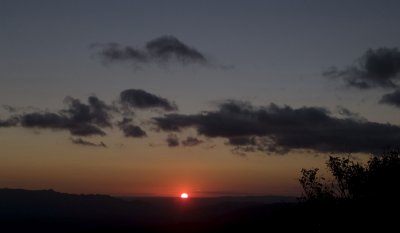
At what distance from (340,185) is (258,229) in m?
103

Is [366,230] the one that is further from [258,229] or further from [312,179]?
[258,229]

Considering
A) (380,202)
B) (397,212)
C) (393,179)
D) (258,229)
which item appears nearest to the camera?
(397,212)

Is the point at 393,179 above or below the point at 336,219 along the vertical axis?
above

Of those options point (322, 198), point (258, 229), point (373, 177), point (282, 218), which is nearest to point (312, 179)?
point (322, 198)

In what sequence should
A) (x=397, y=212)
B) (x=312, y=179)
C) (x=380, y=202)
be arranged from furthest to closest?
(x=312, y=179) → (x=380, y=202) → (x=397, y=212)

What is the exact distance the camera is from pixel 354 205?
74125mm

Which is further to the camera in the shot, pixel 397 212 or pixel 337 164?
pixel 337 164

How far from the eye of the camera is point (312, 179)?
8319 centimetres

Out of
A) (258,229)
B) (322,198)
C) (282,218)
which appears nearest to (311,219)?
(322,198)

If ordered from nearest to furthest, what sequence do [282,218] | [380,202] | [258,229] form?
[380,202] → [282,218] → [258,229]

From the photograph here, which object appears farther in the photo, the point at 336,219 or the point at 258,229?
the point at 258,229

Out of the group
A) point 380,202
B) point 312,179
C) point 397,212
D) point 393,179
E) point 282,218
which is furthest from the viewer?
point 282,218

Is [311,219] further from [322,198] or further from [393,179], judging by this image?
[393,179]

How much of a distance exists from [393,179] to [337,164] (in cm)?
1087
